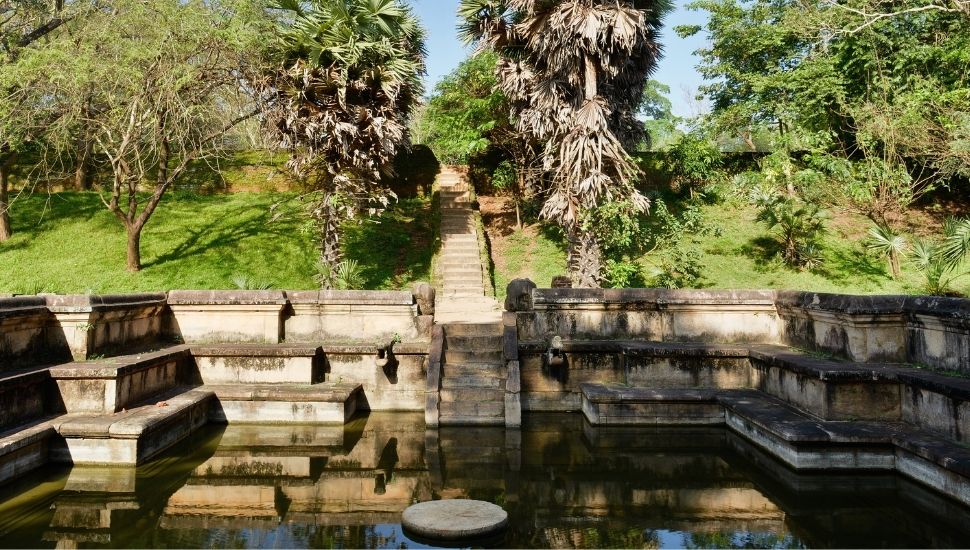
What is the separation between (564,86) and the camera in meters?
12.5

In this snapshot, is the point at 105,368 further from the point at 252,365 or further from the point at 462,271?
the point at 462,271

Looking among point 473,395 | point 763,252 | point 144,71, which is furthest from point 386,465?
point 763,252

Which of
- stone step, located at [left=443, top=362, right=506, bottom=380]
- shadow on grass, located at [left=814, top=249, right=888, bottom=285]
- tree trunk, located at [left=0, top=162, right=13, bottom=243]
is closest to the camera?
stone step, located at [left=443, top=362, right=506, bottom=380]

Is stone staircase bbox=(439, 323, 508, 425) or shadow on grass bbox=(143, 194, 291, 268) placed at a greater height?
shadow on grass bbox=(143, 194, 291, 268)

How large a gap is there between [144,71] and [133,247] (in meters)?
4.19

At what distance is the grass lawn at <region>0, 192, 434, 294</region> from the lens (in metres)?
13.6

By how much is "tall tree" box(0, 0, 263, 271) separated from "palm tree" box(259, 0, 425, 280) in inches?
41.5

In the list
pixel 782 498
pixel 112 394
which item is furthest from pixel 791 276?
pixel 112 394

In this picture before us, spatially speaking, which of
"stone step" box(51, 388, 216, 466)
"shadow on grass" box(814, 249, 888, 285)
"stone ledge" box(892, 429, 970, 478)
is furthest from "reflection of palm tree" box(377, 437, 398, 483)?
"shadow on grass" box(814, 249, 888, 285)

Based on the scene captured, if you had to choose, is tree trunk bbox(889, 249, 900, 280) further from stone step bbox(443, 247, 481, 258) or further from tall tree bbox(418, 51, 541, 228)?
stone step bbox(443, 247, 481, 258)

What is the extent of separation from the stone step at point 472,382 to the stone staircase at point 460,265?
2.56m

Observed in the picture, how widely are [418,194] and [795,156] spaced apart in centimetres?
1327

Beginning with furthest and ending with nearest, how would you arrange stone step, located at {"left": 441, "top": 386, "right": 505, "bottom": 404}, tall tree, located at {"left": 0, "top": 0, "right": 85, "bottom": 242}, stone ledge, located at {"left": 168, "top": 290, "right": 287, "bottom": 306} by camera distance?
tall tree, located at {"left": 0, "top": 0, "right": 85, "bottom": 242}
stone ledge, located at {"left": 168, "top": 290, "right": 287, "bottom": 306}
stone step, located at {"left": 441, "top": 386, "right": 505, "bottom": 404}

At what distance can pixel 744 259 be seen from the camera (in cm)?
1533
